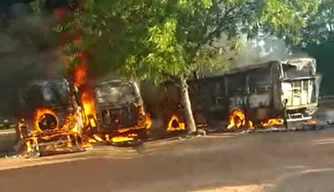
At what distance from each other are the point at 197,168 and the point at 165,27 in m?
5.12

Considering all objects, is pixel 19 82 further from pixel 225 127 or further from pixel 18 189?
pixel 18 189

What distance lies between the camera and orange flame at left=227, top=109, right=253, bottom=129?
2108 centimetres

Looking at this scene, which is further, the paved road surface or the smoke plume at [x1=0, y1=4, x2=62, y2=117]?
the smoke plume at [x1=0, y1=4, x2=62, y2=117]

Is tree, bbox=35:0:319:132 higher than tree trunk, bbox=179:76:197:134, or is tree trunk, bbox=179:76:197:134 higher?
tree, bbox=35:0:319:132

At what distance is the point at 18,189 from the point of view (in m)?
11.0

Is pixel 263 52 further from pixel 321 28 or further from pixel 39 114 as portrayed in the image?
pixel 39 114

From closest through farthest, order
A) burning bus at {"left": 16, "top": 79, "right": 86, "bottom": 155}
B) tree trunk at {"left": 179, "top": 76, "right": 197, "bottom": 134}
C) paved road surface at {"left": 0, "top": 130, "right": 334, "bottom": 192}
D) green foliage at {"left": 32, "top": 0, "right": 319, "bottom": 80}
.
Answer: paved road surface at {"left": 0, "top": 130, "right": 334, "bottom": 192}, green foliage at {"left": 32, "top": 0, "right": 319, "bottom": 80}, burning bus at {"left": 16, "top": 79, "right": 86, "bottom": 155}, tree trunk at {"left": 179, "top": 76, "right": 197, "bottom": 134}

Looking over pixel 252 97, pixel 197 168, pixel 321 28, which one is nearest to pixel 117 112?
pixel 252 97

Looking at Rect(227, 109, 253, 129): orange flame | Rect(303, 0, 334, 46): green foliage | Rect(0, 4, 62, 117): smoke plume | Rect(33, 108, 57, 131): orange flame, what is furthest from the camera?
Rect(303, 0, 334, 46): green foliage

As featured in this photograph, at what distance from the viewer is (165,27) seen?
15.8 m

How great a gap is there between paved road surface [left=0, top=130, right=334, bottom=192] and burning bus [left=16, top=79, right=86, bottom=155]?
2.16 meters

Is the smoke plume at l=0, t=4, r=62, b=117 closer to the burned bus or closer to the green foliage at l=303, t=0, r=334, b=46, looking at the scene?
the burned bus

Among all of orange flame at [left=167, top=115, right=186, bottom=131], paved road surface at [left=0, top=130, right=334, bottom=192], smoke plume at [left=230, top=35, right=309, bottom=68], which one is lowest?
paved road surface at [left=0, top=130, right=334, bottom=192]

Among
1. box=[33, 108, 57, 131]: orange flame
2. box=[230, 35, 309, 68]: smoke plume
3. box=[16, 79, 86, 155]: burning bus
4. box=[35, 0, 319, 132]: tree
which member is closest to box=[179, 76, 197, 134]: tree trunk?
box=[35, 0, 319, 132]: tree
